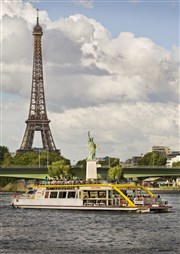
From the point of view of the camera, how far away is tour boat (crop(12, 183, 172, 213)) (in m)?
94.6

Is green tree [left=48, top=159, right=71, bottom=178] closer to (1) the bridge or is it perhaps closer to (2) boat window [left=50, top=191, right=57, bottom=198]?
(1) the bridge

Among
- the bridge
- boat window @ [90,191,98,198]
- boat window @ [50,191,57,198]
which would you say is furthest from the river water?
the bridge

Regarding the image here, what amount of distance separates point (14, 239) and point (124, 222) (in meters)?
17.5

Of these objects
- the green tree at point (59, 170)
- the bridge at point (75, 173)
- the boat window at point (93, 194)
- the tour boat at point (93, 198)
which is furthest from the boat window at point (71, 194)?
the green tree at point (59, 170)

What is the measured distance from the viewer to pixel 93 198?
98000 millimetres

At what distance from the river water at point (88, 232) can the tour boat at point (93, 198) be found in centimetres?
194

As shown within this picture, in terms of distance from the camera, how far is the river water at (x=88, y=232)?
61.0 m

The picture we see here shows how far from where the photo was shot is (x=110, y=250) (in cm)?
6012

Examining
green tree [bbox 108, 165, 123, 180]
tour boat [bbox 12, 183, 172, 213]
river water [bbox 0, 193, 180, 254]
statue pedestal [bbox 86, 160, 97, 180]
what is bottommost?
river water [bbox 0, 193, 180, 254]

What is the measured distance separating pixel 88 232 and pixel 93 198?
25.7 meters

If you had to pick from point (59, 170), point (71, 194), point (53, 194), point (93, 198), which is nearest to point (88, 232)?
point (93, 198)

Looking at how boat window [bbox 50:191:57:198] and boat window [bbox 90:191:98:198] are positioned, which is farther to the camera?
boat window [bbox 50:191:57:198]

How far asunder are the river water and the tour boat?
194 centimetres

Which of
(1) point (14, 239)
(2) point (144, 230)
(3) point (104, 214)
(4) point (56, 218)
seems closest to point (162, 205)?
(3) point (104, 214)
